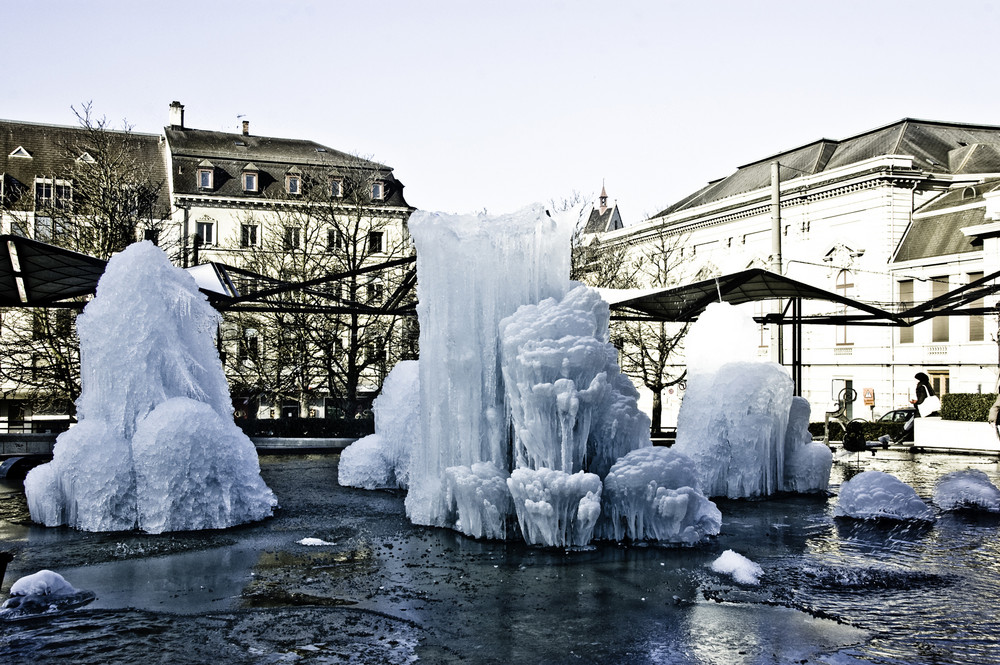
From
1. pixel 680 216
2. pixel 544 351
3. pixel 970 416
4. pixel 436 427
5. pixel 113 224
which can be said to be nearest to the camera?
pixel 544 351

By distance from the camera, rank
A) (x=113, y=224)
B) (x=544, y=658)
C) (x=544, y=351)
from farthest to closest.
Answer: (x=113, y=224)
(x=544, y=351)
(x=544, y=658)

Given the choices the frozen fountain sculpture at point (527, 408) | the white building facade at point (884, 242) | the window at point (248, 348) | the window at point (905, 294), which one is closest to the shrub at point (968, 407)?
the white building facade at point (884, 242)

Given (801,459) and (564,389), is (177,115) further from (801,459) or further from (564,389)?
(564,389)

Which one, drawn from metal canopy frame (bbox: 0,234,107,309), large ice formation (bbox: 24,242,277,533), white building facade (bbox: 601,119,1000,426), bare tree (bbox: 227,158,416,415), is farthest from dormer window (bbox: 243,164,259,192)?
large ice formation (bbox: 24,242,277,533)

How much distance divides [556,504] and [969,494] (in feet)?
27.4

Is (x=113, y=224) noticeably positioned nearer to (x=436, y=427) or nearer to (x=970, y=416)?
(x=436, y=427)

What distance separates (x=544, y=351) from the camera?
10977 mm

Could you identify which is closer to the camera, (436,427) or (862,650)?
(862,650)

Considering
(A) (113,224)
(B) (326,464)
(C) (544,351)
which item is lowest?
(B) (326,464)

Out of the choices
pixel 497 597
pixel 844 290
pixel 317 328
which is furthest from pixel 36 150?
pixel 497 597

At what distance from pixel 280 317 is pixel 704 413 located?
20002mm

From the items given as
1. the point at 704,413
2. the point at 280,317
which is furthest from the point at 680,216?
the point at 704,413

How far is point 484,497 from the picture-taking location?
11.5 m

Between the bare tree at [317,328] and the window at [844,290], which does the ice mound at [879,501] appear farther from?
the window at [844,290]
